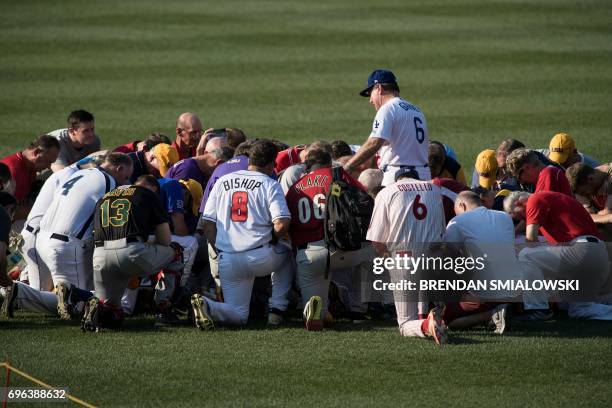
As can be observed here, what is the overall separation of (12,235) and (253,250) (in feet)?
10.7

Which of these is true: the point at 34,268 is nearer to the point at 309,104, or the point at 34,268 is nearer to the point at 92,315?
the point at 92,315

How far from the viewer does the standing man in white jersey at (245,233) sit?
8820 mm

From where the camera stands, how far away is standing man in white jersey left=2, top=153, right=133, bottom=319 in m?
9.07

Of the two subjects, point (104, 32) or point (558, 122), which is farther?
point (104, 32)

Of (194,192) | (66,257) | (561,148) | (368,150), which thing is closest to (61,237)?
(66,257)

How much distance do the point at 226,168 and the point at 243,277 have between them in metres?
1.35

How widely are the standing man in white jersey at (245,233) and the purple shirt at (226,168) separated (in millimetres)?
672

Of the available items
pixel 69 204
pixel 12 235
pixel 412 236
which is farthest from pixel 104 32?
pixel 412 236

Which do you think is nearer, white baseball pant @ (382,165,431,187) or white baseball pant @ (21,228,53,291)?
white baseball pant @ (21,228,53,291)

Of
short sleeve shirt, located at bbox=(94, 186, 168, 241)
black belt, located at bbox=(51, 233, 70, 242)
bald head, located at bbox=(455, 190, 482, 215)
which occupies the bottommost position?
black belt, located at bbox=(51, 233, 70, 242)

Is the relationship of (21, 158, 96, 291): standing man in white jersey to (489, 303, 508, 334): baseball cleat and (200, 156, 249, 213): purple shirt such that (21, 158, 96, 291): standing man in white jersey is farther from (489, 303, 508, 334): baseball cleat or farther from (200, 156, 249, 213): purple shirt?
(489, 303, 508, 334): baseball cleat

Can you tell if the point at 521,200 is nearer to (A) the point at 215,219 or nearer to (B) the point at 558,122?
(A) the point at 215,219

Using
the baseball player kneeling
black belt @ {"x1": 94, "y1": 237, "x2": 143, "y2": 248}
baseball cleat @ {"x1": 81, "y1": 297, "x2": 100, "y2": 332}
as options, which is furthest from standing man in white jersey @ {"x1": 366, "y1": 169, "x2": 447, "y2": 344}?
baseball cleat @ {"x1": 81, "y1": 297, "x2": 100, "y2": 332}

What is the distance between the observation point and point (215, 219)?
898 centimetres
